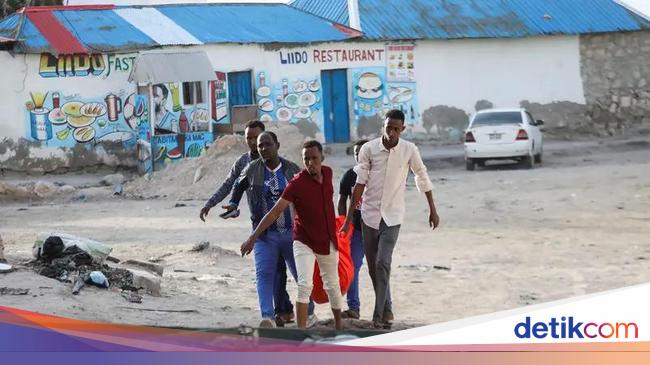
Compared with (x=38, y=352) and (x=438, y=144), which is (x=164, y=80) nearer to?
(x=438, y=144)

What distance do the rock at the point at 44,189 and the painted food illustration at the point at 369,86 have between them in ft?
34.3

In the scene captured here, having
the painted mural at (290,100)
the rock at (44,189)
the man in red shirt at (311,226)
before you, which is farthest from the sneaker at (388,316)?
the painted mural at (290,100)

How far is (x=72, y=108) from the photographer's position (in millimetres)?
27203

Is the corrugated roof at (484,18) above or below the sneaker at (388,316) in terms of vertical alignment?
above

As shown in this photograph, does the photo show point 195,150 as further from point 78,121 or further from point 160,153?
point 78,121

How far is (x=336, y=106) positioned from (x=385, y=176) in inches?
871

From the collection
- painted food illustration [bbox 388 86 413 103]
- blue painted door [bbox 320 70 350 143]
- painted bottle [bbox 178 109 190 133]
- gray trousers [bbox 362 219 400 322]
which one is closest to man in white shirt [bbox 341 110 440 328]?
gray trousers [bbox 362 219 400 322]

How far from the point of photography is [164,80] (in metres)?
26.9

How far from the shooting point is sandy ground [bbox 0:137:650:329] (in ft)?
34.0

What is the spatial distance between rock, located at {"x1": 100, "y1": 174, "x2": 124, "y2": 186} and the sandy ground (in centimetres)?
85

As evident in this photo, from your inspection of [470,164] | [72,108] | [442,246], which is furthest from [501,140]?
[442,246]

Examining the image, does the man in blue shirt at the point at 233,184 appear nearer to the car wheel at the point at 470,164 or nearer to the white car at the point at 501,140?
the white car at the point at 501,140

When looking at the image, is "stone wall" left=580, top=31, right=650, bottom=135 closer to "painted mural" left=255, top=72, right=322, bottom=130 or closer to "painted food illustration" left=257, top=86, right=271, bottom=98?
"painted mural" left=255, top=72, right=322, bottom=130

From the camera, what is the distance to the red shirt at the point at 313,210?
8840mm
